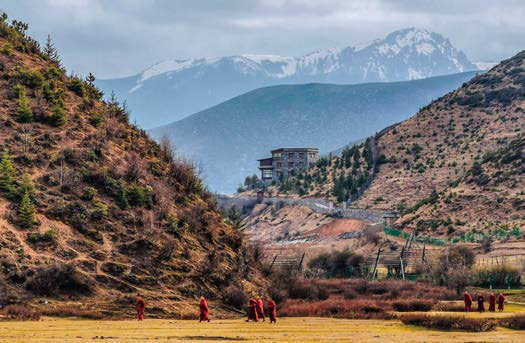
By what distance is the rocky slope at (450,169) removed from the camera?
135000 mm

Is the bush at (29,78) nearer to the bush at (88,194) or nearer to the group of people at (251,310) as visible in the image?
the bush at (88,194)

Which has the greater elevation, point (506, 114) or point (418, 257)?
point (506, 114)

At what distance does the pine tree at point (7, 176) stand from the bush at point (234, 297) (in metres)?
15.7

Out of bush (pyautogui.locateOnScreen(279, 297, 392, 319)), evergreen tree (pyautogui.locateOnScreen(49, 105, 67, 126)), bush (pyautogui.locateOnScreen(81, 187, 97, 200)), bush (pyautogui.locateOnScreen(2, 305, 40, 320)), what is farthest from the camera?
evergreen tree (pyautogui.locateOnScreen(49, 105, 67, 126))

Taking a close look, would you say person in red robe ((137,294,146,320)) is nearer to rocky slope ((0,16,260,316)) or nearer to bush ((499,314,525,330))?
rocky slope ((0,16,260,316))

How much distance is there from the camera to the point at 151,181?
73438 mm

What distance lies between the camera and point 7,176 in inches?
2512

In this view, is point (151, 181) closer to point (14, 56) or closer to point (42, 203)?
point (42, 203)

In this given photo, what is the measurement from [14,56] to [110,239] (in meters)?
22.4

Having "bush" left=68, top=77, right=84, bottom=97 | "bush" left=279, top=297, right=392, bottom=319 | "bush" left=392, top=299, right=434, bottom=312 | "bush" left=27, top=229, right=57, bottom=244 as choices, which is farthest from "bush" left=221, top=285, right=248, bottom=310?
"bush" left=68, top=77, right=84, bottom=97

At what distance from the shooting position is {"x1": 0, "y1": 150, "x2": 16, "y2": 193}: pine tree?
6350cm

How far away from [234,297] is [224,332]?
751 inches

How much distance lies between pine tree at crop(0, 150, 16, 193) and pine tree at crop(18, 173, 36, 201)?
20.1 inches

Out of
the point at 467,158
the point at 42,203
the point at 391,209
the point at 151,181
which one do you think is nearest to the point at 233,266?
the point at 151,181
